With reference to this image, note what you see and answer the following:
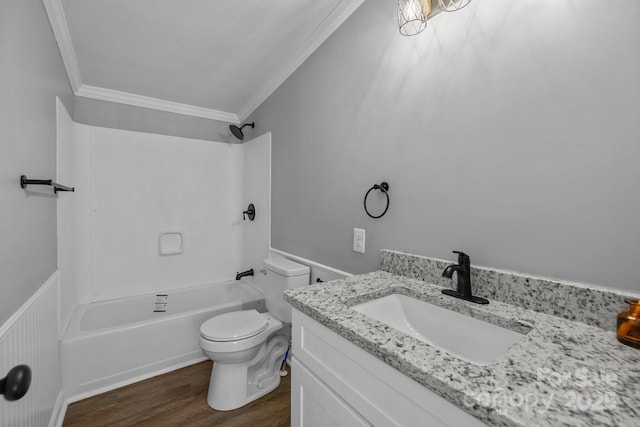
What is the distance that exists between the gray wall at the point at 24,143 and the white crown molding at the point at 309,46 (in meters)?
1.35

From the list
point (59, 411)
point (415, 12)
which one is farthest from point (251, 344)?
point (415, 12)

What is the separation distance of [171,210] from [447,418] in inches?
106

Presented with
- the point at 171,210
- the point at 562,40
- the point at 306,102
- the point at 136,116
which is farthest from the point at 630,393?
the point at 136,116

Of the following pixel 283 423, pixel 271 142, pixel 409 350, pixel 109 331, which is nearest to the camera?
pixel 409 350

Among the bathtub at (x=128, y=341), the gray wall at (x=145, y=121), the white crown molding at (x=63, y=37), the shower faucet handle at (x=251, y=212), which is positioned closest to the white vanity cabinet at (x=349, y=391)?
the bathtub at (x=128, y=341)

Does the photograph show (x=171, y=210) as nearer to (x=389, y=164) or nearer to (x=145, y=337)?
(x=145, y=337)

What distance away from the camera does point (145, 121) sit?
251 cm

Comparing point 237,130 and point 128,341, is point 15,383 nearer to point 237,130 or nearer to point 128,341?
point 128,341

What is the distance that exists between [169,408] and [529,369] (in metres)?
1.94

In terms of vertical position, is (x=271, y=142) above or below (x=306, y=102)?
below

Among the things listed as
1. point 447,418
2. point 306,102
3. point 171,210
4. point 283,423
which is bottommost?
point 283,423

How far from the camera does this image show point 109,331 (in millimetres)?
1852

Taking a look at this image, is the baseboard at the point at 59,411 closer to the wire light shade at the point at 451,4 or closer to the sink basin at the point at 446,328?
the sink basin at the point at 446,328

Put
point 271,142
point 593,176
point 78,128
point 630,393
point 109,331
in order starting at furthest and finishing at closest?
1. point 271,142
2. point 78,128
3. point 109,331
4. point 593,176
5. point 630,393
